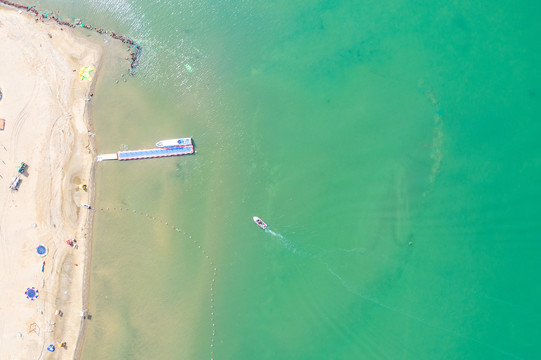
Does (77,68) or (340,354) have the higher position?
(77,68)

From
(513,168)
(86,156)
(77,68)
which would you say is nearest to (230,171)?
(86,156)

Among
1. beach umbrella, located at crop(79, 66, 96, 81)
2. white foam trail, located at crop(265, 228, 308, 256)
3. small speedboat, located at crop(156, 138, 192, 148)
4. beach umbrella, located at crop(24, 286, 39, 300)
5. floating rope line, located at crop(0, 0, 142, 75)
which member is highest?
floating rope line, located at crop(0, 0, 142, 75)

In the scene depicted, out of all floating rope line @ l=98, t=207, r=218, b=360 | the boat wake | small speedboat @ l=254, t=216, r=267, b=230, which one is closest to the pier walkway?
floating rope line @ l=98, t=207, r=218, b=360

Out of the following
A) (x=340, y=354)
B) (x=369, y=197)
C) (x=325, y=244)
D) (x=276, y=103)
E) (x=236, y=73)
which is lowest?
(x=340, y=354)

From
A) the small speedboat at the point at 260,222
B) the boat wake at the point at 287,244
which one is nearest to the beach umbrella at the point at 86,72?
the small speedboat at the point at 260,222

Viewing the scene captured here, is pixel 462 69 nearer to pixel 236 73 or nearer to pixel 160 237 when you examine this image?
pixel 236 73

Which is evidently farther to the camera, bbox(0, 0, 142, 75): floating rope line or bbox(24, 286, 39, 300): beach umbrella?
bbox(0, 0, 142, 75): floating rope line

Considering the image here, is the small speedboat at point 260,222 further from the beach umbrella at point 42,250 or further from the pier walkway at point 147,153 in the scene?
the beach umbrella at point 42,250

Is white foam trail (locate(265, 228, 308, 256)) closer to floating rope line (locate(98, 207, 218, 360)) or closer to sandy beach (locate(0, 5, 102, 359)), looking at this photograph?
floating rope line (locate(98, 207, 218, 360))
